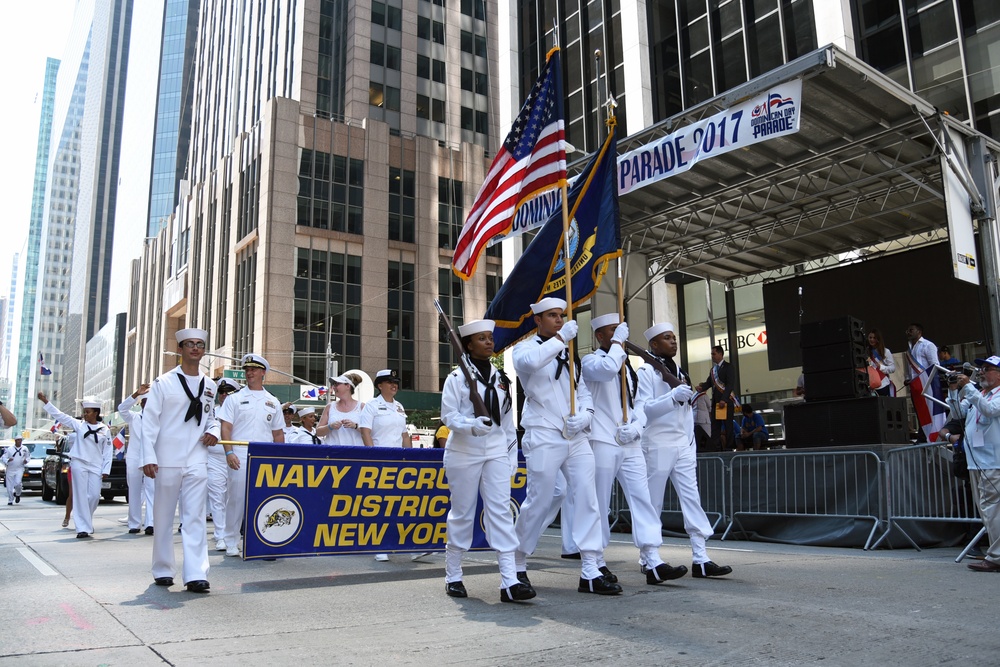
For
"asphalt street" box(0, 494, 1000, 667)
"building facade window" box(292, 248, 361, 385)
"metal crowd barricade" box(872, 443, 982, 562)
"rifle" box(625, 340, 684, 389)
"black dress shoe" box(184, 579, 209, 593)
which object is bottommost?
"asphalt street" box(0, 494, 1000, 667)

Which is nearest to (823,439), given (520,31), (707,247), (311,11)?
(707,247)

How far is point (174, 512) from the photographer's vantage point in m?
6.53

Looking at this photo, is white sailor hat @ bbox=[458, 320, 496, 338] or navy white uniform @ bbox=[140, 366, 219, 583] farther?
navy white uniform @ bbox=[140, 366, 219, 583]

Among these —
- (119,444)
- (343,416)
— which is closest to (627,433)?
(343,416)

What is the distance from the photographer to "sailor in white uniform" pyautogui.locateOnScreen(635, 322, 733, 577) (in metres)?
6.79

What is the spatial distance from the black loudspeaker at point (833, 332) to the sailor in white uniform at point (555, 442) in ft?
19.8

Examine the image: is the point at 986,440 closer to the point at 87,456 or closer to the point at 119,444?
the point at 87,456

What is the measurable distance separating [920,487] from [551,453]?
19.6ft

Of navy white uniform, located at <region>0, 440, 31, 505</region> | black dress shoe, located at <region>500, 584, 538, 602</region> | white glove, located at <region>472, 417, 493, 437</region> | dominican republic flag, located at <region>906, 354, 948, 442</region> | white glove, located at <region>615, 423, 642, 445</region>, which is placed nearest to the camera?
black dress shoe, located at <region>500, 584, 538, 602</region>

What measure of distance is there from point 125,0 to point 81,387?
76143 millimetres

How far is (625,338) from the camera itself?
615 centimetres

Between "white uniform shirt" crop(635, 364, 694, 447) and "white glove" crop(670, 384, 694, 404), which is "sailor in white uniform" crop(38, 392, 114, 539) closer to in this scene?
"white uniform shirt" crop(635, 364, 694, 447)

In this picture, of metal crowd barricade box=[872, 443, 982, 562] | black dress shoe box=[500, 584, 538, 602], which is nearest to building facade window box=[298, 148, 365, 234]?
metal crowd barricade box=[872, 443, 982, 562]

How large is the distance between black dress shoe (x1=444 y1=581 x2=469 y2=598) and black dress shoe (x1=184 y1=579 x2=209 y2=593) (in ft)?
6.14
